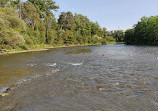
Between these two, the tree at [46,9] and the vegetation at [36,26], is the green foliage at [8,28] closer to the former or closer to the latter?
the vegetation at [36,26]

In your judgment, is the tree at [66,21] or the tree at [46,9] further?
the tree at [66,21]

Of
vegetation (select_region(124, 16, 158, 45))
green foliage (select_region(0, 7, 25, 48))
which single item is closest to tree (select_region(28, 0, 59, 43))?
green foliage (select_region(0, 7, 25, 48))

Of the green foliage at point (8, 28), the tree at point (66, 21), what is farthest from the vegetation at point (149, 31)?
the green foliage at point (8, 28)

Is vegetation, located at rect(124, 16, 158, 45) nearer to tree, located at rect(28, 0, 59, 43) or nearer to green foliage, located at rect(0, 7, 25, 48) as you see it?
tree, located at rect(28, 0, 59, 43)

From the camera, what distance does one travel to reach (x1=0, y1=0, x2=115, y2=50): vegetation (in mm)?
32291

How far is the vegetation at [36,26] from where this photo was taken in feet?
106

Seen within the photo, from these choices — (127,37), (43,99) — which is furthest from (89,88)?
(127,37)

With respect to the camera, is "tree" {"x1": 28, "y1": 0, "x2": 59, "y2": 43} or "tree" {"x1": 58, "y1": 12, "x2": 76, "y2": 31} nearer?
"tree" {"x1": 28, "y1": 0, "x2": 59, "y2": 43}

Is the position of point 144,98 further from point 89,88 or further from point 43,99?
point 43,99

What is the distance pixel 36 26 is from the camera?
64.9m

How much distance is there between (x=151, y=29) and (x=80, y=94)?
77.9m

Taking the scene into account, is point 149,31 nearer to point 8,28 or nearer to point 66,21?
point 66,21

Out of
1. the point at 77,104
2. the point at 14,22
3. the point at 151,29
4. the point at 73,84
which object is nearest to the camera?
the point at 77,104

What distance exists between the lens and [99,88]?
7469 millimetres
